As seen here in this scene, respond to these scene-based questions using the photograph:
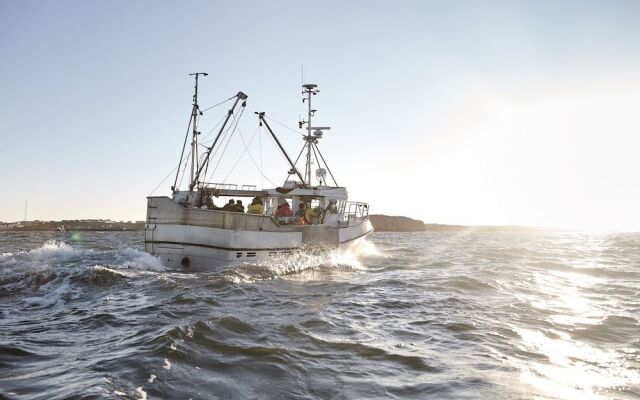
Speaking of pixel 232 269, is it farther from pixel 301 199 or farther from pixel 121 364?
pixel 121 364

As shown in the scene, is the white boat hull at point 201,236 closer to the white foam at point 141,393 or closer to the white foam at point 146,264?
the white foam at point 146,264

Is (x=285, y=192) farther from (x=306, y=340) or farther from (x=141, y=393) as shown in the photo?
Result: (x=141, y=393)

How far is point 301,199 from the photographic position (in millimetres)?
23328

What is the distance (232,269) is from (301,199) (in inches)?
332

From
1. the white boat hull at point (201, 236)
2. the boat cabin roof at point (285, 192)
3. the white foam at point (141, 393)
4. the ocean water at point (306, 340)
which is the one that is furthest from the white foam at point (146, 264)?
the white foam at point (141, 393)

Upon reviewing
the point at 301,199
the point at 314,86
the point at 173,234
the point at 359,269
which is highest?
the point at 314,86

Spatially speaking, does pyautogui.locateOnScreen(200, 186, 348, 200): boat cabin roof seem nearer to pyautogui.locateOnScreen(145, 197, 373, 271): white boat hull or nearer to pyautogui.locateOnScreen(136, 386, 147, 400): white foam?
pyautogui.locateOnScreen(145, 197, 373, 271): white boat hull

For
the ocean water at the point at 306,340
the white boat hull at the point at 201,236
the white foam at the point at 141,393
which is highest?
the white boat hull at the point at 201,236

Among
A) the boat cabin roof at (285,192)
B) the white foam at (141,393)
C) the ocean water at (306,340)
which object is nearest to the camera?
the white foam at (141,393)

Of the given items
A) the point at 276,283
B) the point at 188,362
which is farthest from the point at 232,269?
the point at 188,362

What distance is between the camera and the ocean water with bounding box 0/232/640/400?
186 inches

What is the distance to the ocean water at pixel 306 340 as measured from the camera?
473 centimetres

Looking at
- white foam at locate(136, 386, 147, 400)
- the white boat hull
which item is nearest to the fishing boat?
the white boat hull

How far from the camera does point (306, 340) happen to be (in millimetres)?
6746
